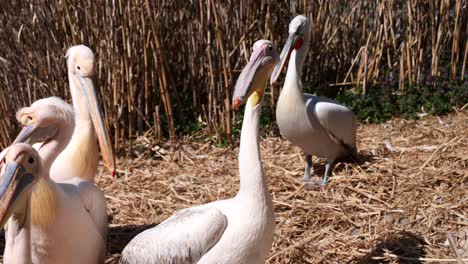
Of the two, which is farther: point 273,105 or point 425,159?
point 273,105

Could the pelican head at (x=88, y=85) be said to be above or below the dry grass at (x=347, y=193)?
above

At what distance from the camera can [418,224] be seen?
399 cm

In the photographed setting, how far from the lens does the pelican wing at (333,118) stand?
4.83 meters

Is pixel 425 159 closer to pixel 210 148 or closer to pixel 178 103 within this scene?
pixel 210 148

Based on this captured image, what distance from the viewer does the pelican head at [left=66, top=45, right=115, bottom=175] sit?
3.62 m

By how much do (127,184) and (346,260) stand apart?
1.93 m

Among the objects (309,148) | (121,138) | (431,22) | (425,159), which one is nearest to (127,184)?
(121,138)

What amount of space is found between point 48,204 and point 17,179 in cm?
52

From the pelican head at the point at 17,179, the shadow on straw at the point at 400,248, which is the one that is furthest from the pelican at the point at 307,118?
the pelican head at the point at 17,179

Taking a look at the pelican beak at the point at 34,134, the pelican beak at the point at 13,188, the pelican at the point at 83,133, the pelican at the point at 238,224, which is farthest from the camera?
the pelican at the point at 83,133

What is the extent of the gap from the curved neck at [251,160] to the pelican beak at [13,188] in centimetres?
92

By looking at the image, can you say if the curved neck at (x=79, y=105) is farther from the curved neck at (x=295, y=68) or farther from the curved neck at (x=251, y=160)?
the curved neck at (x=295, y=68)

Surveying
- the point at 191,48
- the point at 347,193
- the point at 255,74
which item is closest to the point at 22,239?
the point at 255,74

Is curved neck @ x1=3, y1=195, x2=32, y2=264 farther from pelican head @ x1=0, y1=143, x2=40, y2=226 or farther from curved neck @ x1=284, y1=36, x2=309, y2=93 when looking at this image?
curved neck @ x1=284, y1=36, x2=309, y2=93
